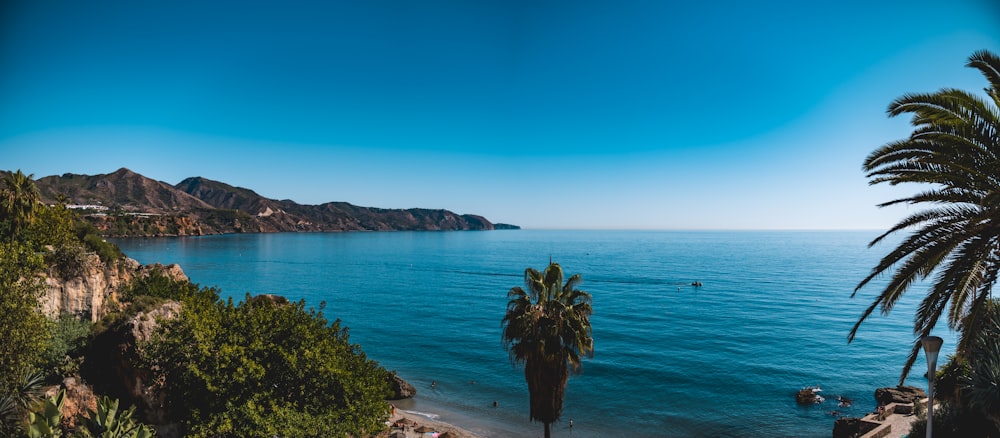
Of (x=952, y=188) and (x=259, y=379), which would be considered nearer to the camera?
(x=952, y=188)

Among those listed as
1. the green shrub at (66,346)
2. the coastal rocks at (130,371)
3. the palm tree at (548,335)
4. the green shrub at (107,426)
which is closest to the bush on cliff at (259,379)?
the coastal rocks at (130,371)

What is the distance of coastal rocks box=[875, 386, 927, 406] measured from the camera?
3516 centimetres

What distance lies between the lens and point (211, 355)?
729 inches

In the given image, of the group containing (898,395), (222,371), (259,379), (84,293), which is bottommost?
(898,395)

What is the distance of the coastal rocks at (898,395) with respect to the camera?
35156mm

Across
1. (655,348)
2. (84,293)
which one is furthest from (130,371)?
(655,348)

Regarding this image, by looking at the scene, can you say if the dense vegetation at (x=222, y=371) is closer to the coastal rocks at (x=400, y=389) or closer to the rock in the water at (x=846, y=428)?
the coastal rocks at (x=400, y=389)

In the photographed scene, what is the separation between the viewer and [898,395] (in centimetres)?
3584

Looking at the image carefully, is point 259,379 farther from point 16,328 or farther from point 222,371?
point 16,328

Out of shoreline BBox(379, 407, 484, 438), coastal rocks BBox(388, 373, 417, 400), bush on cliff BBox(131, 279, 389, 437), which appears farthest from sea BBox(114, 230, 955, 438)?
bush on cliff BBox(131, 279, 389, 437)

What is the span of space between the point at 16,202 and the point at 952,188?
48973mm

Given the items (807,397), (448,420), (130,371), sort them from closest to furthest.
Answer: (130,371) → (448,420) → (807,397)

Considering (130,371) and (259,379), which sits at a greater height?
(259,379)

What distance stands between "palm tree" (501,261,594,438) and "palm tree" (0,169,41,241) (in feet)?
115
